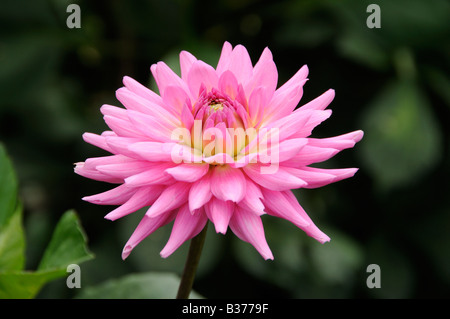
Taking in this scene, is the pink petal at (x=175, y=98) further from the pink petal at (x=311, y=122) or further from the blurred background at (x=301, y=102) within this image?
the blurred background at (x=301, y=102)

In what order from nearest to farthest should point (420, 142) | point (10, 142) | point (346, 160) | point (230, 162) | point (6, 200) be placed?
point (230, 162) → point (6, 200) → point (420, 142) → point (346, 160) → point (10, 142)

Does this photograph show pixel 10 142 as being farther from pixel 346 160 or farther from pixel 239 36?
pixel 346 160

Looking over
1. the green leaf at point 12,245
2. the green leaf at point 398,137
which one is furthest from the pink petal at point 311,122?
the green leaf at point 398,137

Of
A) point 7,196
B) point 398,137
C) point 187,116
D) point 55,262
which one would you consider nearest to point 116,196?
point 187,116

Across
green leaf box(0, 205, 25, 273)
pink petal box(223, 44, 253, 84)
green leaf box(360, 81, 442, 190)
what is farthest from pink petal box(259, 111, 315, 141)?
green leaf box(360, 81, 442, 190)
